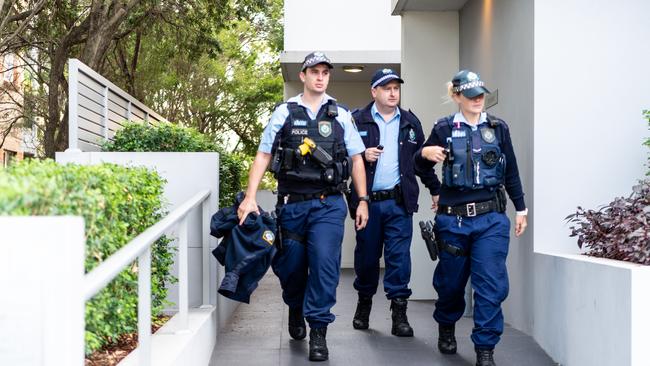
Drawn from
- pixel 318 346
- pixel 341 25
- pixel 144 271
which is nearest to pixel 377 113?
pixel 318 346

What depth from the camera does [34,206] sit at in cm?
295

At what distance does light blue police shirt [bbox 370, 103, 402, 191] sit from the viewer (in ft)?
22.6

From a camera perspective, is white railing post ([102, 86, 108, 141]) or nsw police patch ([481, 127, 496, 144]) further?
white railing post ([102, 86, 108, 141])

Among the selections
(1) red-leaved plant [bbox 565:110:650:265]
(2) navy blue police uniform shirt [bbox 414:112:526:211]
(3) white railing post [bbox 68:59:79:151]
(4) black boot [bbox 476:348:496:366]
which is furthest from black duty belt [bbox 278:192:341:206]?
(3) white railing post [bbox 68:59:79:151]

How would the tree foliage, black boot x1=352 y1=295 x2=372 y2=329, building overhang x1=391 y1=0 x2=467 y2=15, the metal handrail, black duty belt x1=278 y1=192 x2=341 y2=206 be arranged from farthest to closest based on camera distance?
the tree foliage
building overhang x1=391 y1=0 x2=467 y2=15
black boot x1=352 y1=295 x2=372 y2=329
black duty belt x1=278 y1=192 x2=341 y2=206
the metal handrail

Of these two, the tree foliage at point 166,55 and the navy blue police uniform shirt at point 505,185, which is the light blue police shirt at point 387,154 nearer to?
the navy blue police uniform shirt at point 505,185

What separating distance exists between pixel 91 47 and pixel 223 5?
4.17m

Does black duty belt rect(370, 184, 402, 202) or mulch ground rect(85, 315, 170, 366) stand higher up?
black duty belt rect(370, 184, 402, 202)

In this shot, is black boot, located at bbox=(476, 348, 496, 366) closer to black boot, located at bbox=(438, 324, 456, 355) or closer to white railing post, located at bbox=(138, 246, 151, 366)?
black boot, located at bbox=(438, 324, 456, 355)

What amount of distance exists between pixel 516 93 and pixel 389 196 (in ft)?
4.10

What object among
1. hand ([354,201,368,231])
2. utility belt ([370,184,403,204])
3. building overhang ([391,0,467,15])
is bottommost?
hand ([354,201,368,231])

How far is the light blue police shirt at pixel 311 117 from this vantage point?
19.7 ft

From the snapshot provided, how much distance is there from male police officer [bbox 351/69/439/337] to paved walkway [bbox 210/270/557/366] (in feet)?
0.89

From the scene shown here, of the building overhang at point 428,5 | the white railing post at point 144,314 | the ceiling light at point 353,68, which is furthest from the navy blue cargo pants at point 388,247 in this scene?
the ceiling light at point 353,68
